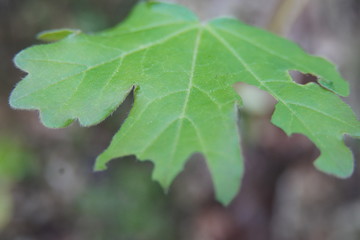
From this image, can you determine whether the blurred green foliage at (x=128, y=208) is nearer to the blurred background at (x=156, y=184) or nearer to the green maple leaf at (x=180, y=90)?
the blurred background at (x=156, y=184)

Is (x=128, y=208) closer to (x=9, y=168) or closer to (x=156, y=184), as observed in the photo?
(x=156, y=184)

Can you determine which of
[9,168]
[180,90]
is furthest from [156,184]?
[180,90]

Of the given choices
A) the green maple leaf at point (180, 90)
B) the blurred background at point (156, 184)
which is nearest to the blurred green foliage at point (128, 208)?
the blurred background at point (156, 184)

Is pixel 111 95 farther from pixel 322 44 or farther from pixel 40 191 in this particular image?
pixel 40 191

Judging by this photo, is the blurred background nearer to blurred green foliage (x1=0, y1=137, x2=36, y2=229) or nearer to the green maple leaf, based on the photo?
blurred green foliage (x1=0, y1=137, x2=36, y2=229)

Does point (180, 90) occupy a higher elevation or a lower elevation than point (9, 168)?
higher

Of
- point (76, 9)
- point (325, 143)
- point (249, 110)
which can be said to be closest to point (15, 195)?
point (76, 9)
